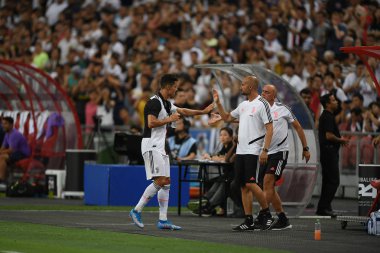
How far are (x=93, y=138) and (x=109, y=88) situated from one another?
3888 millimetres

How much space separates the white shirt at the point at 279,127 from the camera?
56.7 ft

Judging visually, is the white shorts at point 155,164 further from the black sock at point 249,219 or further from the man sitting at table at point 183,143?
the man sitting at table at point 183,143

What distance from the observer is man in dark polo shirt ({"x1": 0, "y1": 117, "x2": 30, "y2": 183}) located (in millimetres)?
26045

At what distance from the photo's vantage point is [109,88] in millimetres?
31484

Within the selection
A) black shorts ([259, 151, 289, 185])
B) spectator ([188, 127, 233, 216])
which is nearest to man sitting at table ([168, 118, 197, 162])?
spectator ([188, 127, 233, 216])

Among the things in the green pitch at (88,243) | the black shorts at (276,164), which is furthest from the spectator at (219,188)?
the green pitch at (88,243)

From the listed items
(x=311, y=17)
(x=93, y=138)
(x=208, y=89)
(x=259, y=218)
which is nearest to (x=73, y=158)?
(x=93, y=138)

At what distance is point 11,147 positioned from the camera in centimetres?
2609

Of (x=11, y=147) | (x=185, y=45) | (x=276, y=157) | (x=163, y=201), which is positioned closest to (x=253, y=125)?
(x=276, y=157)

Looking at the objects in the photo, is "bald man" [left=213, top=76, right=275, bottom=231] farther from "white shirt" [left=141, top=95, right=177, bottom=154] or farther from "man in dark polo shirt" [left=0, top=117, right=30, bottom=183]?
"man in dark polo shirt" [left=0, top=117, right=30, bottom=183]

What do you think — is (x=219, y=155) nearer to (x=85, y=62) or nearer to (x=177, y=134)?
(x=177, y=134)

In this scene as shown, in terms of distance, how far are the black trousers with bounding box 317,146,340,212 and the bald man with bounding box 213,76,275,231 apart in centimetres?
381

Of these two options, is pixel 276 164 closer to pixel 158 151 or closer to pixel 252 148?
pixel 252 148

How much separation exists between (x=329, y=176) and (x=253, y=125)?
4268 mm
